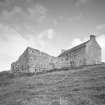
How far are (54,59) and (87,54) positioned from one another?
1166 cm

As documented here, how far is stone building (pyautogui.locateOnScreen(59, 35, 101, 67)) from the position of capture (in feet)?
131

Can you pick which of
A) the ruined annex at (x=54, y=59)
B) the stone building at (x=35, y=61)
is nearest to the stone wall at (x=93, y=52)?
the ruined annex at (x=54, y=59)

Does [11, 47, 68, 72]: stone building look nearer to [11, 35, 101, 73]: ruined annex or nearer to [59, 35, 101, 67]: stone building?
[11, 35, 101, 73]: ruined annex

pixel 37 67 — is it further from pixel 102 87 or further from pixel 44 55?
pixel 102 87

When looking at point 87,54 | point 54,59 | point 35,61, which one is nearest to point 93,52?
point 87,54

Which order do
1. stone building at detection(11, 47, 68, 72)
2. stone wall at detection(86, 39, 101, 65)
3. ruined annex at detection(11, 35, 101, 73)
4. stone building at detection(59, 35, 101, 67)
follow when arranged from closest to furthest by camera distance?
stone building at detection(11, 47, 68, 72)
ruined annex at detection(11, 35, 101, 73)
stone building at detection(59, 35, 101, 67)
stone wall at detection(86, 39, 101, 65)

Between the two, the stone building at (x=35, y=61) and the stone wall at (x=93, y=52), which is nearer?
the stone building at (x=35, y=61)

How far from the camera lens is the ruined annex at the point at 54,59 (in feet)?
113

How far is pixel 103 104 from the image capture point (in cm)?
878

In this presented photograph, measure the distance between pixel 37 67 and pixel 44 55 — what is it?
14.1 ft

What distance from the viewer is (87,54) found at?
131 ft

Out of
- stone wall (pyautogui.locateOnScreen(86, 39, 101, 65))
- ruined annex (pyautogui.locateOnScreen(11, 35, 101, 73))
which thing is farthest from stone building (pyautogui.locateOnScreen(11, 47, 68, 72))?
stone wall (pyautogui.locateOnScreen(86, 39, 101, 65))

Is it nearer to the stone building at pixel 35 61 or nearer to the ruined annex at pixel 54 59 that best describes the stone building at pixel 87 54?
the ruined annex at pixel 54 59

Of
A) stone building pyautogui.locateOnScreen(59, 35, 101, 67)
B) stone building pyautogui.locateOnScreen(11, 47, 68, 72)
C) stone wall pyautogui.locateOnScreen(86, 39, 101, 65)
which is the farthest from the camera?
stone wall pyautogui.locateOnScreen(86, 39, 101, 65)
